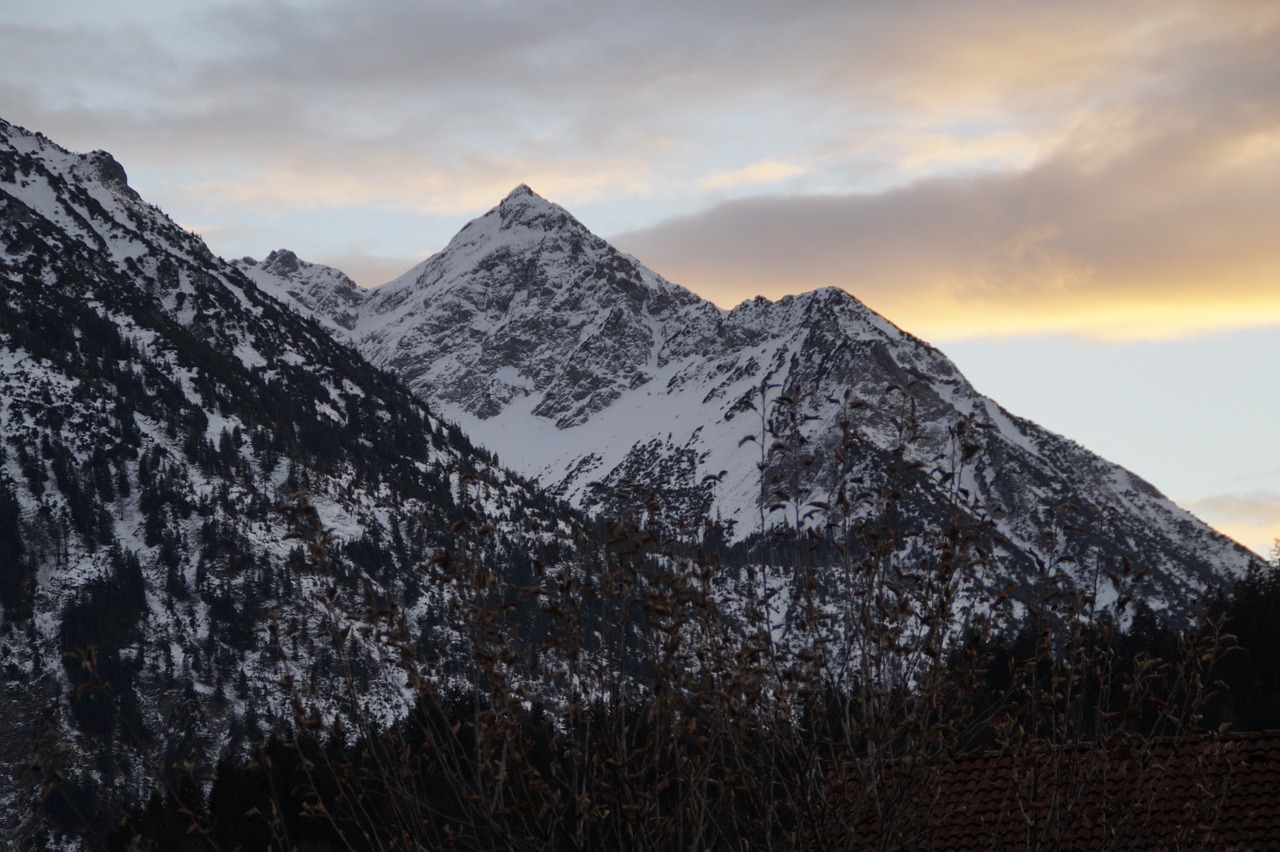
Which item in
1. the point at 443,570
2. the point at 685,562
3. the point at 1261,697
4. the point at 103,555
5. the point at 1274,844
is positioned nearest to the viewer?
the point at 443,570

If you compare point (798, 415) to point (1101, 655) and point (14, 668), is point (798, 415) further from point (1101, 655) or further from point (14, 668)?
point (14, 668)

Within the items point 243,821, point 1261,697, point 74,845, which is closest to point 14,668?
point 74,845

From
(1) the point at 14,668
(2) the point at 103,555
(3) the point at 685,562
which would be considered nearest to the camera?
(3) the point at 685,562

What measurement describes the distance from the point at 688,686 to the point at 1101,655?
399 cm

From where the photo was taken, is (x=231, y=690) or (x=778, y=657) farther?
(x=231, y=690)

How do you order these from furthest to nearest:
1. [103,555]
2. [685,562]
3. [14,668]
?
[103,555] → [14,668] → [685,562]

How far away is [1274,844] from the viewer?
2183 centimetres

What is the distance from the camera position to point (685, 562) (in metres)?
13.0

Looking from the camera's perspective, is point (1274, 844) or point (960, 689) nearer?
point (960, 689)

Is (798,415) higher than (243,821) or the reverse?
higher

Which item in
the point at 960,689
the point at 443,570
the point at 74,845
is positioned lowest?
the point at 74,845

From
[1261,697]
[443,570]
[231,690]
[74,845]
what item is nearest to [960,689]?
[443,570]

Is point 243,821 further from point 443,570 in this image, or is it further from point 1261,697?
point 443,570

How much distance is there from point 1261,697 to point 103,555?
177378 mm
